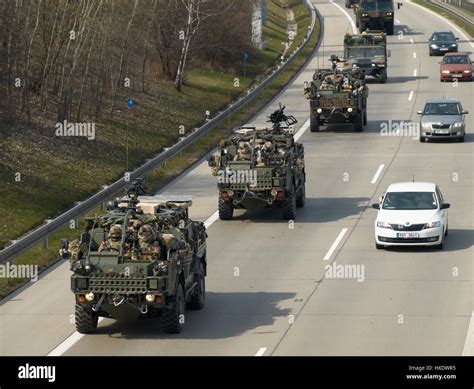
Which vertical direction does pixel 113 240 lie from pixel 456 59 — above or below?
below

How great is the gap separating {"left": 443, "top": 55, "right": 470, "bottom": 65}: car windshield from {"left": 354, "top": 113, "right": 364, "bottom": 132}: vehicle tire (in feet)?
50.4

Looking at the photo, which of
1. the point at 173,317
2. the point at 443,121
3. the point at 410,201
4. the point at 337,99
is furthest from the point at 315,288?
the point at 337,99

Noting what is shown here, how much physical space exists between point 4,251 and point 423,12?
245ft

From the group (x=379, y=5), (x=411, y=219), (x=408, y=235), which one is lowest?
(x=408, y=235)

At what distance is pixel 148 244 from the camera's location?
21078 millimetres

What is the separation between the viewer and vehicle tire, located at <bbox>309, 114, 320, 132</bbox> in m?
46.1

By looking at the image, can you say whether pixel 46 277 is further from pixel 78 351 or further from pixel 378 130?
pixel 378 130

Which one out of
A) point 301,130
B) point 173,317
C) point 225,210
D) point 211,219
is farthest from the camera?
point 301,130

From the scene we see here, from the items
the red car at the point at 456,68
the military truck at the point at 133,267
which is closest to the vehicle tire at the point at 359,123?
the red car at the point at 456,68

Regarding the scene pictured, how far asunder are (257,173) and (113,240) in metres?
9.87

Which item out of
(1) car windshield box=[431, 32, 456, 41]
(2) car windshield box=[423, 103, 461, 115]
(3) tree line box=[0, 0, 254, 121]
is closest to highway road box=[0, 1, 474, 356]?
(2) car windshield box=[423, 103, 461, 115]

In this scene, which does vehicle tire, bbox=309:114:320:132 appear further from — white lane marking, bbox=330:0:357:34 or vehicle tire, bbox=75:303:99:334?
white lane marking, bbox=330:0:357:34

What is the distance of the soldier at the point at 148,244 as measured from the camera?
21.0m

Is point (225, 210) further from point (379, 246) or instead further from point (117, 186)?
point (379, 246)
